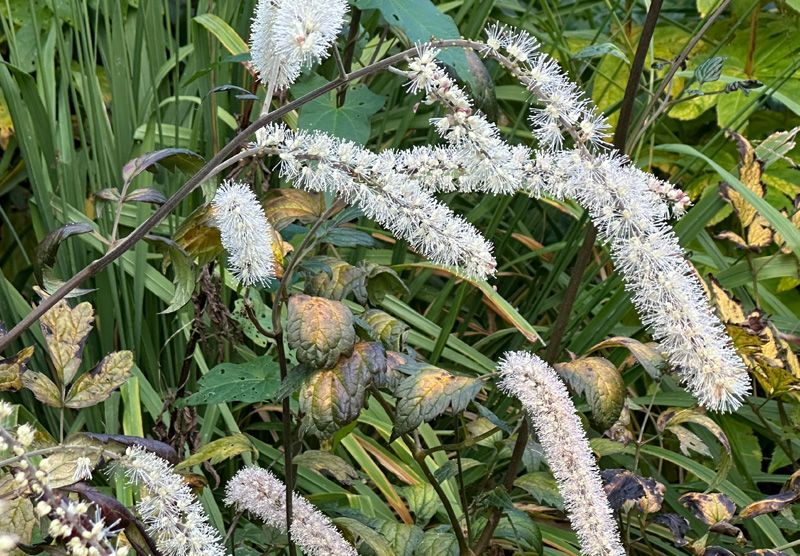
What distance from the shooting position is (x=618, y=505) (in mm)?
1053

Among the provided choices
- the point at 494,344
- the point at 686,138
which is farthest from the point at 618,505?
the point at 686,138

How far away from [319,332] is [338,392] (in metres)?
0.08

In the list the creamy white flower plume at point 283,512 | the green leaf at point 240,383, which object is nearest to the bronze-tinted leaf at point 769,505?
the creamy white flower plume at point 283,512

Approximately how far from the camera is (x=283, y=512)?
3.36ft

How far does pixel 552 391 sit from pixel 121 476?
0.61 metres

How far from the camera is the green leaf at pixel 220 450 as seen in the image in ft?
3.33

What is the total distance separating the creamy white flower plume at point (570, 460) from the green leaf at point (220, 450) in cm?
36

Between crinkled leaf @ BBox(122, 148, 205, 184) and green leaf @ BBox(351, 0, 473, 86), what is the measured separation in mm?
360

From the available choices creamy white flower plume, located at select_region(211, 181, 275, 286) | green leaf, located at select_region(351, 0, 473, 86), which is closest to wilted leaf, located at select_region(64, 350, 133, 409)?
creamy white flower plume, located at select_region(211, 181, 275, 286)

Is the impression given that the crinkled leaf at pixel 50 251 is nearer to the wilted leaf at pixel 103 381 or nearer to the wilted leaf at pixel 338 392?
the wilted leaf at pixel 103 381

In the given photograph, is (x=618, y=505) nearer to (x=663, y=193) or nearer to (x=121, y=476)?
(x=663, y=193)

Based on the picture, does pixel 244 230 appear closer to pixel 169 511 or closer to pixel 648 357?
pixel 169 511

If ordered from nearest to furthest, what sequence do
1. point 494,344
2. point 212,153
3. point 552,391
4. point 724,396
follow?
1. point 724,396
2. point 552,391
3. point 212,153
4. point 494,344

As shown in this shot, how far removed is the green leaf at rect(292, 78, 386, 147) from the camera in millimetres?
1243
